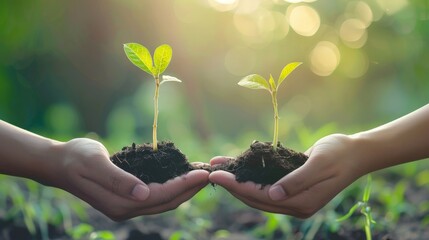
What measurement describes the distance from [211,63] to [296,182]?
4252 mm

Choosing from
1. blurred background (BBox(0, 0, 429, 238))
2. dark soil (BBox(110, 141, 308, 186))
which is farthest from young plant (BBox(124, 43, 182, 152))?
blurred background (BBox(0, 0, 429, 238))

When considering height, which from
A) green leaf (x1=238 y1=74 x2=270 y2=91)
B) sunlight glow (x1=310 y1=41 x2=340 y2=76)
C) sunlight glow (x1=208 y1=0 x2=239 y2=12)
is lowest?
green leaf (x1=238 y1=74 x2=270 y2=91)

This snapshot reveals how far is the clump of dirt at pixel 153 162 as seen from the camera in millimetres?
1643

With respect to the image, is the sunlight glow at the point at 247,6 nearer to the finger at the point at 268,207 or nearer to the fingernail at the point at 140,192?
the finger at the point at 268,207

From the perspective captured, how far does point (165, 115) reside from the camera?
15.5ft

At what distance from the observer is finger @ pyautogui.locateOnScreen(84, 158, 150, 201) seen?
1502 mm

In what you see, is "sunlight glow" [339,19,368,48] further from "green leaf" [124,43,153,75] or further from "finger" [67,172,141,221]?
"finger" [67,172,141,221]

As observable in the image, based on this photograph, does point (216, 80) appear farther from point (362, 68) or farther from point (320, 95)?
point (362, 68)

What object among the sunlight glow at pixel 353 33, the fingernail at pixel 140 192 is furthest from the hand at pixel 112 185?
the sunlight glow at pixel 353 33

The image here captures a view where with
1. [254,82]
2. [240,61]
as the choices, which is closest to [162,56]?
[254,82]

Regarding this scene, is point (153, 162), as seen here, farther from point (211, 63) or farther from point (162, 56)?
point (211, 63)

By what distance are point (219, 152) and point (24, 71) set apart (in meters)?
2.55

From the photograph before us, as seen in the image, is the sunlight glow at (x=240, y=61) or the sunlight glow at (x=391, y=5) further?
the sunlight glow at (x=240, y=61)

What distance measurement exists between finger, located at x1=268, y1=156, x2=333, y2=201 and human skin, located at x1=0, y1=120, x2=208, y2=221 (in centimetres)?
21
